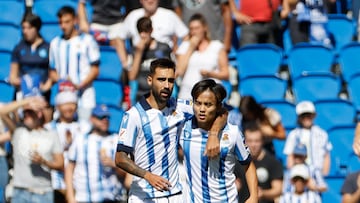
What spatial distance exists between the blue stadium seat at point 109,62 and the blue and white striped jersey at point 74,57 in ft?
3.14

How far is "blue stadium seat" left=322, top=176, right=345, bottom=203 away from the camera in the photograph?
1278cm

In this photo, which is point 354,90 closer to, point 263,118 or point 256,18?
point 256,18

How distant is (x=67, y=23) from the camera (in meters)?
12.9

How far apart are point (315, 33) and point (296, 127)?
1824 millimetres

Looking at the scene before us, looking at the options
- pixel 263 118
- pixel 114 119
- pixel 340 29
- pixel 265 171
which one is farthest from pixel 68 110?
pixel 340 29

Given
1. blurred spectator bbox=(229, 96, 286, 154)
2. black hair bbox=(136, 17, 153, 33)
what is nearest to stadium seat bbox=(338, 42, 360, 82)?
blurred spectator bbox=(229, 96, 286, 154)

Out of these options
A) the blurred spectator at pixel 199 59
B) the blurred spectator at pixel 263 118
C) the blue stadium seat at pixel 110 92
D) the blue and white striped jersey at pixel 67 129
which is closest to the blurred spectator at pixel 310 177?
the blurred spectator at pixel 263 118

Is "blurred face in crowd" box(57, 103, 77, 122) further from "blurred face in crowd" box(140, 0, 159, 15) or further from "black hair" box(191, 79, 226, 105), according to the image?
"black hair" box(191, 79, 226, 105)

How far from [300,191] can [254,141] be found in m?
0.99

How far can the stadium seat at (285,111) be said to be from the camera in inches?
525

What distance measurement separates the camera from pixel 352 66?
46.0 feet

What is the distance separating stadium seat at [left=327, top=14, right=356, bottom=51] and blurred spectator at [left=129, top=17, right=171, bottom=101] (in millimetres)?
2972

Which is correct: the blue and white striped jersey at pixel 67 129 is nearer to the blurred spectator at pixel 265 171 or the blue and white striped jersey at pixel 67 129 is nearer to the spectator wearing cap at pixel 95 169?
the spectator wearing cap at pixel 95 169

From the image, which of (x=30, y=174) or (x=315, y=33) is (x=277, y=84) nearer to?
(x=315, y=33)
